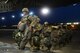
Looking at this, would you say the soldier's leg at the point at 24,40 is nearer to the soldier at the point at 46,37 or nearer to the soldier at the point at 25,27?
the soldier at the point at 25,27

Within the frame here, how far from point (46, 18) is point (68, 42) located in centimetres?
1999

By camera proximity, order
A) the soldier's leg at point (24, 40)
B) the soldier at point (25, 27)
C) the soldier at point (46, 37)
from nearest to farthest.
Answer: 1. the soldier at point (46, 37)
2. the soldier at point (25, 27)
3. the soldier's leg at point (24, 40)

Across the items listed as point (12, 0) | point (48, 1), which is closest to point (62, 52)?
point (12, 0)

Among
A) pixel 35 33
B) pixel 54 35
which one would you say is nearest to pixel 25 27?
pixel 35 33

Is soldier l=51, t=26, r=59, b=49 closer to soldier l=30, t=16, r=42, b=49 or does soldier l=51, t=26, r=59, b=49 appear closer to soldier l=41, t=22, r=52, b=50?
soldier l=41, t=22, r=52, b=50

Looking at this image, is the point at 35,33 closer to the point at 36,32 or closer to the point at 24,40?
the point at 36,32

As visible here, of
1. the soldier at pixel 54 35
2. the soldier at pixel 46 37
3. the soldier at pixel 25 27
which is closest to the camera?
the soldier at pixel 46 37

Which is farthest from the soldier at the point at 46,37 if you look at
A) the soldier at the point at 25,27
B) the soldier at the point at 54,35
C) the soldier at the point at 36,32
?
the soldier at the point at 25,27

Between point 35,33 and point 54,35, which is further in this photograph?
point 54,35

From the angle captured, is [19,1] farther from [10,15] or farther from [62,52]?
[10,15]

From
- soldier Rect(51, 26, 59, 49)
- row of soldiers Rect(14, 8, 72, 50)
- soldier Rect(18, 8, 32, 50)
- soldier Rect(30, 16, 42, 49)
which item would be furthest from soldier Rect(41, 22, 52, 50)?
soldier Rect(18, 8, 32, 50)

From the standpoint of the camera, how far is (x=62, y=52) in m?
15.6

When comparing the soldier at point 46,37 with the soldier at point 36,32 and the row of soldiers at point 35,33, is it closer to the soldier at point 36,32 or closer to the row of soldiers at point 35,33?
the row of soldiers at point 35,33

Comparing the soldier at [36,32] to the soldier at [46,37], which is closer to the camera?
the soldier at [46,37]
